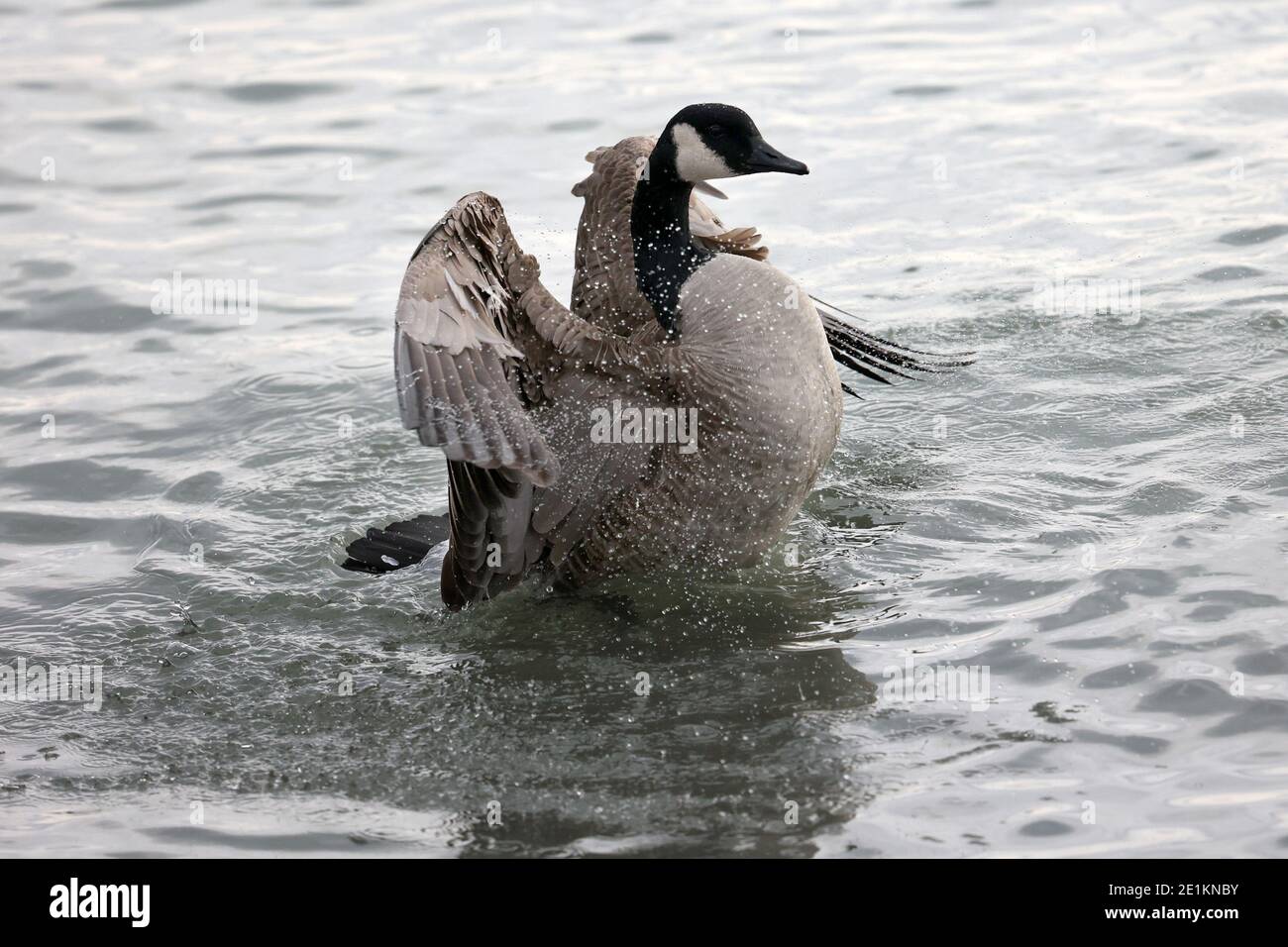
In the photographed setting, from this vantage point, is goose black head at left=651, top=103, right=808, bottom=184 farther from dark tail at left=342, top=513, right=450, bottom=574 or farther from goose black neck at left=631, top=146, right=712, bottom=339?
dark tail at left=342, top=513, right=450, bottom=574

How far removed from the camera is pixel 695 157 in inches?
241

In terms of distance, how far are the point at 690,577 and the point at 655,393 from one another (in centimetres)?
91

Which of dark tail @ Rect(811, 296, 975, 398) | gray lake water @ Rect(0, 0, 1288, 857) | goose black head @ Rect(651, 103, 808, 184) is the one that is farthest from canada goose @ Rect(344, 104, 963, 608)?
dark tail @ Rect(811, 296, 975, 398)

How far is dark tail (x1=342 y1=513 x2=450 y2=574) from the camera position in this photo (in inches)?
260

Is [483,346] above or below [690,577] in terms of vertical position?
above

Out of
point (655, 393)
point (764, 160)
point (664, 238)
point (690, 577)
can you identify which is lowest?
point (690, 577)

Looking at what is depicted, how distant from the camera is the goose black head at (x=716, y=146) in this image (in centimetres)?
607

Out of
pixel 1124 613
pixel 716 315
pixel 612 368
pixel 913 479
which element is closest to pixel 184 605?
pixel 612 368

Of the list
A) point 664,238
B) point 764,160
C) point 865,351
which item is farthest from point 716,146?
point 865,351

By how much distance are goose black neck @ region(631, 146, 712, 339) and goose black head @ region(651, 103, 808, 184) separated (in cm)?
6

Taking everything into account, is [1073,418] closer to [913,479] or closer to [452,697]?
[913,479]

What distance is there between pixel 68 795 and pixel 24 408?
170 inches

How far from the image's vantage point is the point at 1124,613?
Result: 571cm

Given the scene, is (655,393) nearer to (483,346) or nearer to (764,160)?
(483,346)
